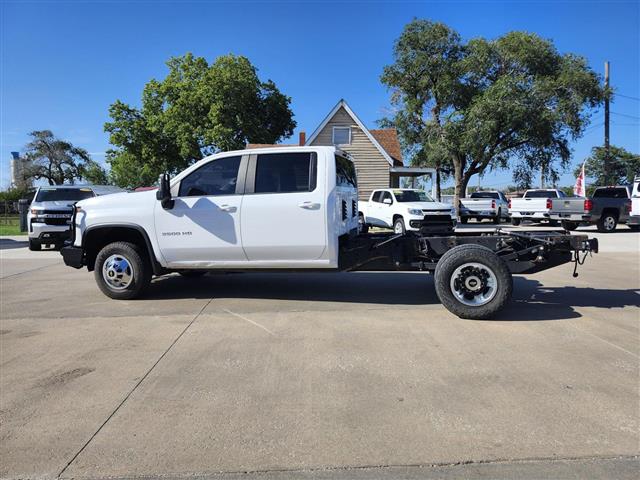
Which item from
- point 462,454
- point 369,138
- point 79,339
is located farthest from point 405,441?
point 369,138

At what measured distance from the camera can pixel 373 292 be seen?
24.6 feet

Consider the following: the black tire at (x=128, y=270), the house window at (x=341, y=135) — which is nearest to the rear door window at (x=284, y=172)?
the black tire at (x=128, y=270)

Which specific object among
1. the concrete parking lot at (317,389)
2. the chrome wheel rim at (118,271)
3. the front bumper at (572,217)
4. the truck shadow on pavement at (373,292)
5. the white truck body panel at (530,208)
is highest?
the white truck body panel at (530,208)

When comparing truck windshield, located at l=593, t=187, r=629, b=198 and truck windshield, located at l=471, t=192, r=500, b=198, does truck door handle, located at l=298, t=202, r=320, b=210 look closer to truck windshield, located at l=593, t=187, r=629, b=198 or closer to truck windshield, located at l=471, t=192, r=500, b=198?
truck windshield, located at l=593, t=187, r=629, b=198

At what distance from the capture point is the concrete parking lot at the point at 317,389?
9.53ft

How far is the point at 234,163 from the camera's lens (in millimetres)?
6398

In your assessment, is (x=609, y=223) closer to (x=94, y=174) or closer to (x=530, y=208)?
(x=530, y=208)

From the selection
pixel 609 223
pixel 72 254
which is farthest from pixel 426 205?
pixel 72 254

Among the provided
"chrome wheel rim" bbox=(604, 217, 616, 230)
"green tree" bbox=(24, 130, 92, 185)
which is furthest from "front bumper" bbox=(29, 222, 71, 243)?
"green tree" bbox=(24, 130, 92, 185)

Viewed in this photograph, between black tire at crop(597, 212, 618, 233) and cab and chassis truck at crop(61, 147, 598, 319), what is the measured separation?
15.6 m

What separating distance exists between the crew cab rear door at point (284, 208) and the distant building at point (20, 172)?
6280 centimetres

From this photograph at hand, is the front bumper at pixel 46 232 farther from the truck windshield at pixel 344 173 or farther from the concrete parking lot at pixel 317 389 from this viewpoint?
the truck windshield at pixel 344 173

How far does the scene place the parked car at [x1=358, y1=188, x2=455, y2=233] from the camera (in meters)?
16.5

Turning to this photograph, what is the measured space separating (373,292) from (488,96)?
2357 centimetres
